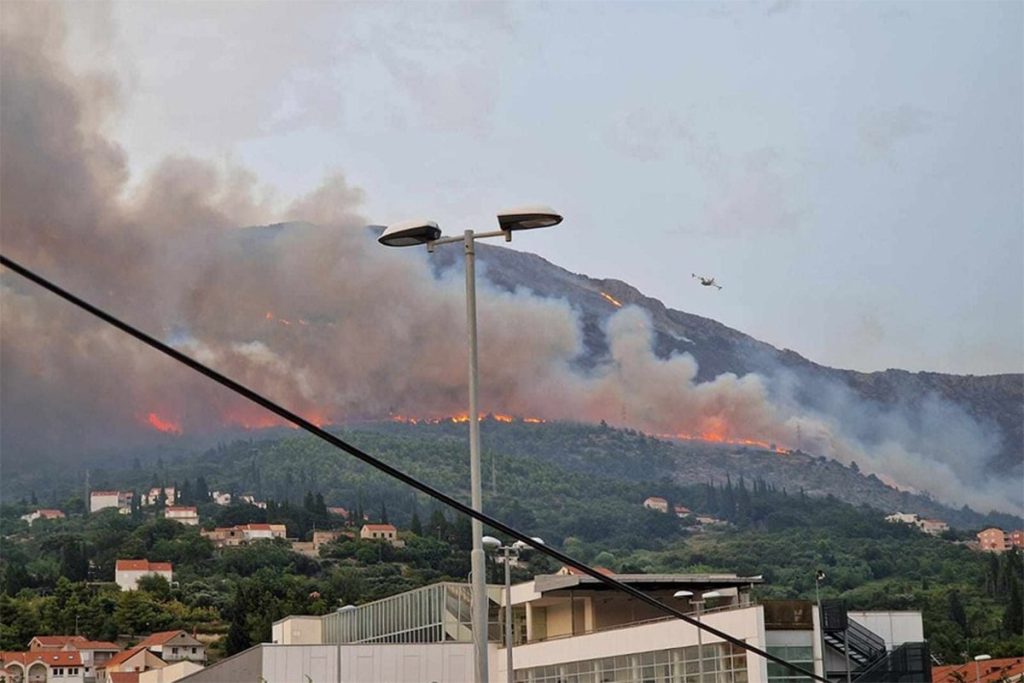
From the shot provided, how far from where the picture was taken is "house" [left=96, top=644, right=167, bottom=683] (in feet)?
460

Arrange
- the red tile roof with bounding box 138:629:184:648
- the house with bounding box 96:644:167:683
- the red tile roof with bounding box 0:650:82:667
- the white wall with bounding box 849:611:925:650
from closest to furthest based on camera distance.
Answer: the white wall with bounding box 849:611:925:650
the house with bounding box 96:644:167:683
the red tile roof with bounding box 0:650:82:667
the red tile roof with bounding box 138:629:184:648

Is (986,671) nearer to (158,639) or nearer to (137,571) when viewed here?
(158,639)

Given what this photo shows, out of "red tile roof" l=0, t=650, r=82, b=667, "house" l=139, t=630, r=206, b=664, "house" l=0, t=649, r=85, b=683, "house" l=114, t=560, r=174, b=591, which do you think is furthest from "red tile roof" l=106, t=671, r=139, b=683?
"house" l=114, t=560, r=174, b=591

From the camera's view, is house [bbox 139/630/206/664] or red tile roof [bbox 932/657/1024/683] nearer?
red tile roof [bbox 932/657/1024/683]

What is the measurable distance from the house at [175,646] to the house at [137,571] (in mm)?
23116

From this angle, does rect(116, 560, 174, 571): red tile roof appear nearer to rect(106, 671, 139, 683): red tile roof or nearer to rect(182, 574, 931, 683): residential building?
rect(106, 671, 139, 683): red tile roof

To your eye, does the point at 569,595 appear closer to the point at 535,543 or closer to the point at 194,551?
the point at 535,543

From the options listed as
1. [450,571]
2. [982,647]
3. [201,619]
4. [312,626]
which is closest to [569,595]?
[312,626]

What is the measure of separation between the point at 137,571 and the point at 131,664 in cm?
4162

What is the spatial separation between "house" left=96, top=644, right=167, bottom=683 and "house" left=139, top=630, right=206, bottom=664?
128cm

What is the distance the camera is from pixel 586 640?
6341 centimetres

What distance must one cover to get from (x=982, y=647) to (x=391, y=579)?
73.9 meters

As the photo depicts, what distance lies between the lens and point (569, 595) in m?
69.2

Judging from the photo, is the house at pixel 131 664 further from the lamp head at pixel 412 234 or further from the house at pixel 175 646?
the lamp head at pixel 412 234
